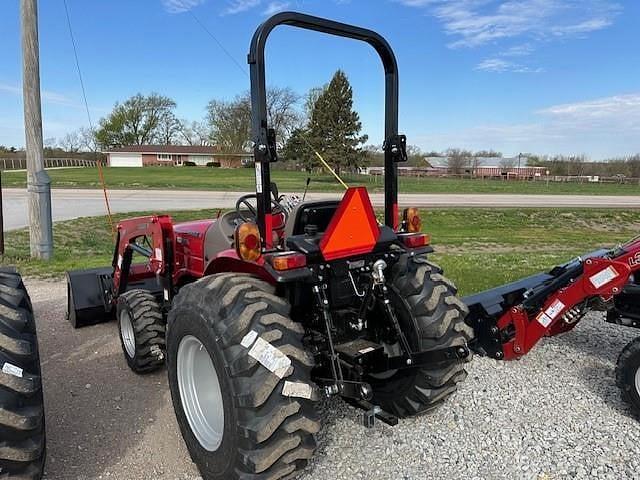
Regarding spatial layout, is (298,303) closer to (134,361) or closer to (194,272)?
(194,272)

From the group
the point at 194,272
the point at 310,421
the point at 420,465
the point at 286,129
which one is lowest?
the point at 420,465

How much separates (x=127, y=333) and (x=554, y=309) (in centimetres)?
356

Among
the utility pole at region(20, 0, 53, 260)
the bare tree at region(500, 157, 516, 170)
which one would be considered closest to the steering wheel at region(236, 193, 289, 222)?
the utility pole at region(20, 0, 53, 260)

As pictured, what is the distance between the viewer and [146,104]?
72.6 metres

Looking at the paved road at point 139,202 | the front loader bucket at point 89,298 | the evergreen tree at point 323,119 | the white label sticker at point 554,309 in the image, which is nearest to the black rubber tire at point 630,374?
the white label sticker at point 554,309

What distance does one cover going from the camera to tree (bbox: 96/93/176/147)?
2835 inches

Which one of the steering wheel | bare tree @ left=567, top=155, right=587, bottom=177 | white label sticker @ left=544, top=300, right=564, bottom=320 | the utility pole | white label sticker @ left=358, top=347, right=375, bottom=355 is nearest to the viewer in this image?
white label sticker @ left=358, top=347, right=375, bottom=355

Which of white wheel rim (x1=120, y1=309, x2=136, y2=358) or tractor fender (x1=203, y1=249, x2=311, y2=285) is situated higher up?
tractor fender (x1=203, y1=249, x2=311, y2=285)

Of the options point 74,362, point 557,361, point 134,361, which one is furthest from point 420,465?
point 74,362

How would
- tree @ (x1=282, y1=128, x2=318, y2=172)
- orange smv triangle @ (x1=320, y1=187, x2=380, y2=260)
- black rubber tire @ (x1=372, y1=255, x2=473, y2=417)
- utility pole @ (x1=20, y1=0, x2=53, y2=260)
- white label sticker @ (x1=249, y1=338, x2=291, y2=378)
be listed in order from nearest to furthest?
white label sticker @ (x1=249, y1=338, x2=291, y2=378)
orange smv triangle @ (x1=320, y1=187, x2=380, y2=260)
black rubber tire @ (x1=372, y1=255, x2=473, y2=417)
tree @ (x1=282, y1=128, x2=318, y2=172)
utility pole @ (x1=20, y1=0, x2=53, y2=260)

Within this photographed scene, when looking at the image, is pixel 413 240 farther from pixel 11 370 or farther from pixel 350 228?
pixel 11 370

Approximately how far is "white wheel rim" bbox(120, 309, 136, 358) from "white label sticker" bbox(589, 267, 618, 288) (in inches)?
144

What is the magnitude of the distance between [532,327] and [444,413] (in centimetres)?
106

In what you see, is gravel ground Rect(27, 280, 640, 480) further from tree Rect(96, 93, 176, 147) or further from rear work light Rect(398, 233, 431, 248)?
tree Rect(96, 93, 176, 147)
